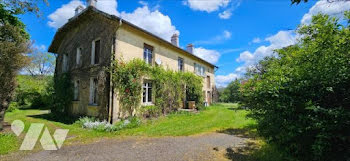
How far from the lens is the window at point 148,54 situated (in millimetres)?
12023

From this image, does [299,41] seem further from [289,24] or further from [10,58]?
[10,58]

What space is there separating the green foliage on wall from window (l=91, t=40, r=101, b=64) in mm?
2507

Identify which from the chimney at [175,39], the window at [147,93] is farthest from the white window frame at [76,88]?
the chimney at [175,39]

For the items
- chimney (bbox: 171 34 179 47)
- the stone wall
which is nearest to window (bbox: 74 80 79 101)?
the stone wall

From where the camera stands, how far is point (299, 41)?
13.2 ft

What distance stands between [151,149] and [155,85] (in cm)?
682

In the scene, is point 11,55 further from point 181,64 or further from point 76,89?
point 181,64

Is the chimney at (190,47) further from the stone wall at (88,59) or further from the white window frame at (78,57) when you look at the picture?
the white window frame at (78,57)

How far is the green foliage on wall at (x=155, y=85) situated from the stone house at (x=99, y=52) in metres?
0.51

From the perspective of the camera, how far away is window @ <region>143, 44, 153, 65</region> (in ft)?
39.4

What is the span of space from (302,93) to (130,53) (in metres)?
9.51

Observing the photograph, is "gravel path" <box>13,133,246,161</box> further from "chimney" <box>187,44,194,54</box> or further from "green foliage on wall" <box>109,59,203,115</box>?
"chimney" <box>187,44,194,54</box>

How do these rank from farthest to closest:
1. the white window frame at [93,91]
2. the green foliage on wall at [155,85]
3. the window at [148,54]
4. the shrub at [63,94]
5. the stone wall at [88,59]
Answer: the shrub at [63,94], the window at [148,54], the white window frame at [93,91], the stone wall at [88,59], the green foliage on wall at [155,85]

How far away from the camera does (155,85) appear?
11.7 metres
